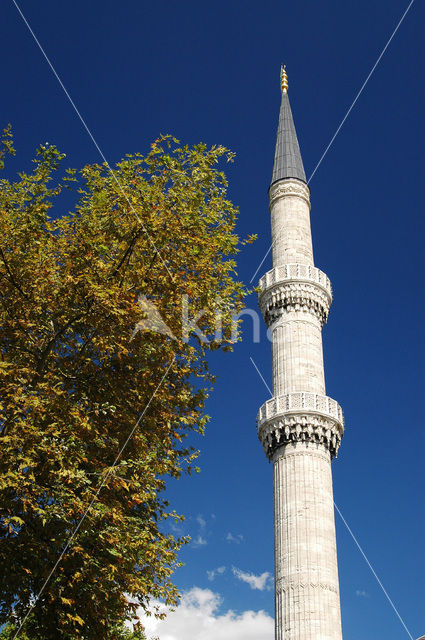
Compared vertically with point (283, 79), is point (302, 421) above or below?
below

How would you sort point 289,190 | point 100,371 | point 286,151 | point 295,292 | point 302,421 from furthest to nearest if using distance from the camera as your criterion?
point 286,151 → point 289,190 → point 295,292 → point 302,421 → point 100,371

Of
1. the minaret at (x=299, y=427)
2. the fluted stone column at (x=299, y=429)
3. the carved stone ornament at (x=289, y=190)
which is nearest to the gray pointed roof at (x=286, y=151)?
the minaret at (x=299, y=427)

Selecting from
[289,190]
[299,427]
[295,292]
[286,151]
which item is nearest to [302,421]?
[299,427]

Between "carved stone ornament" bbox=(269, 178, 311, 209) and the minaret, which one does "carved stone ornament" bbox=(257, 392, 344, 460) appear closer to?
the minaret

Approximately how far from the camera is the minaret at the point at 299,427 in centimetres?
1972

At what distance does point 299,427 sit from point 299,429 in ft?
0.24

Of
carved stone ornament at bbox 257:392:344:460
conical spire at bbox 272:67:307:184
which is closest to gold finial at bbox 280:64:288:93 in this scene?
conical spire at bbox 272:67:307:184

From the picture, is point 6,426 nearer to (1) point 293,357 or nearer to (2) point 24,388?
(2) point 24,388

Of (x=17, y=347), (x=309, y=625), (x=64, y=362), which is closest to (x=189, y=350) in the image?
(x=64, y=362)

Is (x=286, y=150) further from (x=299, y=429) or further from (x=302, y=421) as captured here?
(x=299, y=429)

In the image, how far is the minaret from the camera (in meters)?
19.7

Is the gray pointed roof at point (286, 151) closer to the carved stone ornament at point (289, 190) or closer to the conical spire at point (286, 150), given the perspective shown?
the conical spire at point (286, 150)

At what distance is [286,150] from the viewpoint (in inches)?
1251

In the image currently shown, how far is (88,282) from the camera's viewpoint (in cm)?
1013
